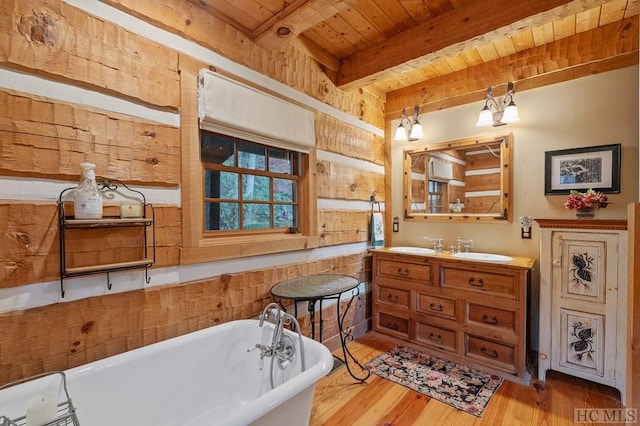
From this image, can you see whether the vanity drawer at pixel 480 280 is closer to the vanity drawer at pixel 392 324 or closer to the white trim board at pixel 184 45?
the vanity drawer at pixel 392 324

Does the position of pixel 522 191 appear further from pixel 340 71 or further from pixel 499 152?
pixel 340 71

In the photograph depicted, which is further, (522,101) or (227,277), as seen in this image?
(522,101)

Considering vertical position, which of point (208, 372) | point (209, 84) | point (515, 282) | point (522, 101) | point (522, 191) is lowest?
point (208, 372)

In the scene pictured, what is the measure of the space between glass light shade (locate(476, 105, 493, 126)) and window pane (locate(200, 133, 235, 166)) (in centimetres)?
217

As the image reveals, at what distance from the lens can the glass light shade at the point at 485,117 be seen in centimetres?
262

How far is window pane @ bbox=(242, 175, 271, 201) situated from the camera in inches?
89.6

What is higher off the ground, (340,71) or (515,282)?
(340,71)

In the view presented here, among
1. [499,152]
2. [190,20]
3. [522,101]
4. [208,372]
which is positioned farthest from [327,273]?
[522,101]

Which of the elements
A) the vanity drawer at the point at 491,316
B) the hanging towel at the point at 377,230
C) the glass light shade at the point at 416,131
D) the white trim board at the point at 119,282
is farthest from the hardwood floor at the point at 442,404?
Result: the glass light shade at the point at 416,131

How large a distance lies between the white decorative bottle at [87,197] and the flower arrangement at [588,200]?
3064mm

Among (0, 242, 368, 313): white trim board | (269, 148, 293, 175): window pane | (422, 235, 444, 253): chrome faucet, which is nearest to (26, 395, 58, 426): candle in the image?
(0, 242, 368, 313): white trim board

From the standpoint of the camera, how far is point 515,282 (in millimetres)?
2256

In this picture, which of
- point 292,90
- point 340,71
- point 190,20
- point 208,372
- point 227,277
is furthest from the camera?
point 340,71

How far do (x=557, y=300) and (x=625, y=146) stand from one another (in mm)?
1278
